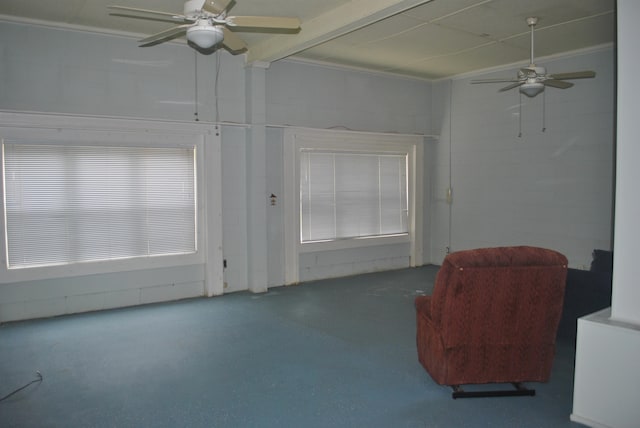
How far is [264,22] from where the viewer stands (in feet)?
10.9

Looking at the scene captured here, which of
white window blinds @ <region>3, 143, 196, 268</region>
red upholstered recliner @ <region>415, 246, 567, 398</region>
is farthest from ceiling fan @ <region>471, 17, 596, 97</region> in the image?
white window blinds @ <region>3, 143, 196, 268</region>

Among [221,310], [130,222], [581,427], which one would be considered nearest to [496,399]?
[581,427]

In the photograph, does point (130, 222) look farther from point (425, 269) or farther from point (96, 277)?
point (425, 269)

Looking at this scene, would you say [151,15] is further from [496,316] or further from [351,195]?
[351,195]

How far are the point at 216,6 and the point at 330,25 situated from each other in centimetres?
185

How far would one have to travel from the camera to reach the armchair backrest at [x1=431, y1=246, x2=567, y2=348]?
3.06m

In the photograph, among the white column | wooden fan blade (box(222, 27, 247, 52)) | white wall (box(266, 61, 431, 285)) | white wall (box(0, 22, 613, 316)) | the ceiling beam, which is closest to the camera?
the white column

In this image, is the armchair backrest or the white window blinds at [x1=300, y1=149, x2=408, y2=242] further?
the white window blinds at [x1=300, y1=149, x2=408, y2=242]

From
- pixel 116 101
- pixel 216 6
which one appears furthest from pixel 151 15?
pixel 116 101

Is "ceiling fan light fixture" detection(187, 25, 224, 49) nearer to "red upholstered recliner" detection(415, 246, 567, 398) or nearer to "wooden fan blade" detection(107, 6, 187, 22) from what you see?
"wooden fan blade" detection(107, 6, 187, 22)

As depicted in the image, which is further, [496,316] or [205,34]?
[205,34]

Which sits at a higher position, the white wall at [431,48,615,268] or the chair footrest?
the white wall at [431,48,615,268]

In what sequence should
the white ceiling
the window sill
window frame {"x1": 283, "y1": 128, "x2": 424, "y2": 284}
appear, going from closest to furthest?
the white ceiling < window frame {"x1": 283, "y1": 128, "x2": 424, "y2": 284} < the window sill

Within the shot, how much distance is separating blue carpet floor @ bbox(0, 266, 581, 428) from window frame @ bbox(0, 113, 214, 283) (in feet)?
1.54
